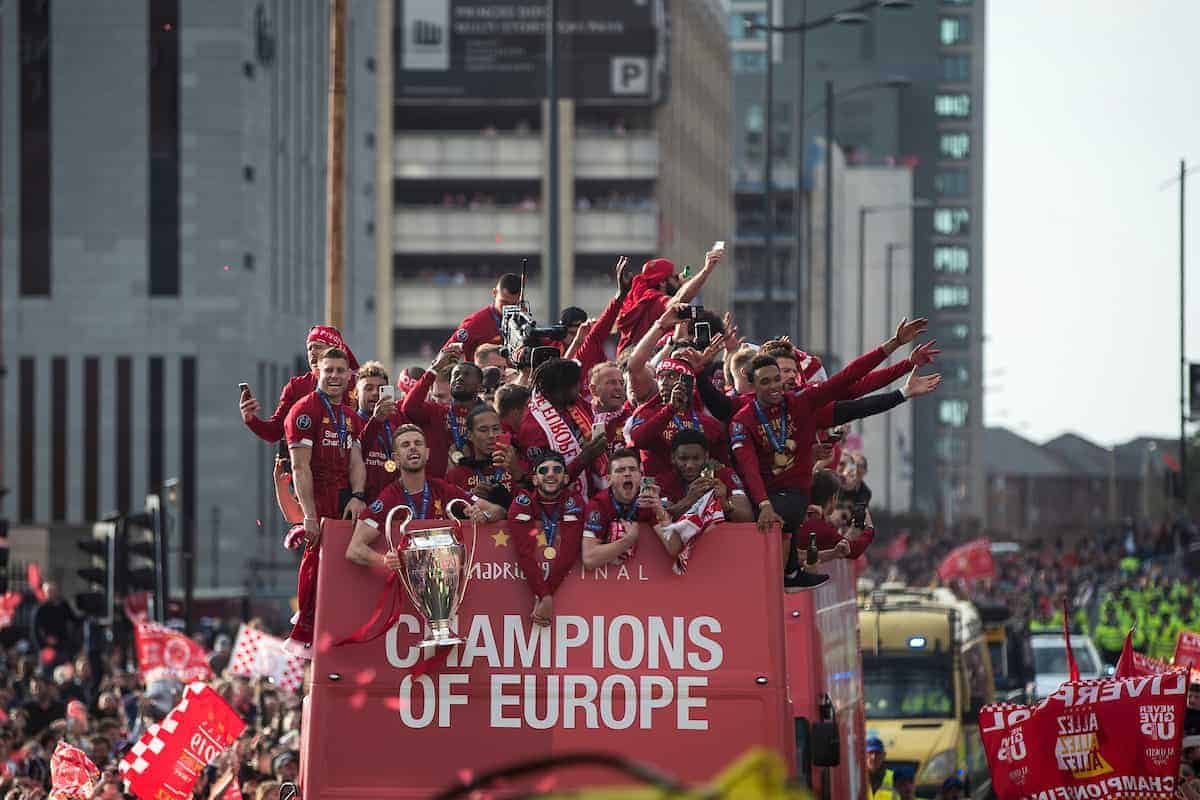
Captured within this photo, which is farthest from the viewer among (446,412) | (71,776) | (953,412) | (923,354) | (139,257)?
(953,412)

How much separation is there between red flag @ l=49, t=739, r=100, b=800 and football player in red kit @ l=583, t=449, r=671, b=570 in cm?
472

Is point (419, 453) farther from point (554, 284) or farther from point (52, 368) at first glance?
point (52, 368)

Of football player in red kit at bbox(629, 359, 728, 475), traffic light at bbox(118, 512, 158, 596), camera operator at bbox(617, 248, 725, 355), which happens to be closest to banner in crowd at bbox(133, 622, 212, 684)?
traffic light at bbox(118, 512, 158, 596)

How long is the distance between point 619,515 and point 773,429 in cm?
149

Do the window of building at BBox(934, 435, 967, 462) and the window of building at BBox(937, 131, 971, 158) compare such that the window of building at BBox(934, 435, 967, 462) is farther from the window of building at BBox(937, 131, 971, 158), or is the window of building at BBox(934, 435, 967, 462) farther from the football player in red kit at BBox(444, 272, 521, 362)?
the football player in red kit at BBox(444, 272, 521, 362)

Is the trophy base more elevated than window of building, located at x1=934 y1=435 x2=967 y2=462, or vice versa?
the trophy base

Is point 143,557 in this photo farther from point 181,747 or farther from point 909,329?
point 909,329

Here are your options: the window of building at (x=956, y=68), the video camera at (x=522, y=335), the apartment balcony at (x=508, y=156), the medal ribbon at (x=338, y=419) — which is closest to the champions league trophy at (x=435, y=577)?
the medal ribbon at (x=338, y=419)

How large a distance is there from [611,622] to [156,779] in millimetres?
4845

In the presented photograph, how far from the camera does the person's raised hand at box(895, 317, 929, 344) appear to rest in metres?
12.1

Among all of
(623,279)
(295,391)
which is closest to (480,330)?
(623,279)

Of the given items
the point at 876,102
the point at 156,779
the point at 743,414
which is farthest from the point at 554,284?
the point at 876,102

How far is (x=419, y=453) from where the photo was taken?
10.5 m

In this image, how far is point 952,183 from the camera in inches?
7215
